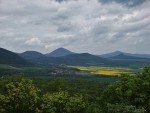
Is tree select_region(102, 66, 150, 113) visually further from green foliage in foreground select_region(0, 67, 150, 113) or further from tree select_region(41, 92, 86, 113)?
tree select_region(41, 92, 86, 113)

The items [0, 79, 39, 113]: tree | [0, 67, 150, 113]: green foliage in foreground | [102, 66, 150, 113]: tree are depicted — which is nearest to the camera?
[102, 66, 150, 113]: tree

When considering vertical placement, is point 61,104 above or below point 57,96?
below

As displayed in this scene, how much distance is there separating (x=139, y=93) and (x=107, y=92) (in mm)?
6881

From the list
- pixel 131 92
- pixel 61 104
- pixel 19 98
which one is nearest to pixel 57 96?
pixel 61 104

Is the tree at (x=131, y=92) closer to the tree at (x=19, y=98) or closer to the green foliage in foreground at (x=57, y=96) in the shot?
the green foliage in foreground at (x=57, y=96)

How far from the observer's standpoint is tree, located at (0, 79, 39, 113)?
75.8 meters

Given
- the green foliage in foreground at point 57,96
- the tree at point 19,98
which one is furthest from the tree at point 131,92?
the tree at point 19,98

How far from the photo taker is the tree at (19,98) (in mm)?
75812

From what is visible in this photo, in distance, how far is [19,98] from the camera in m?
77.1

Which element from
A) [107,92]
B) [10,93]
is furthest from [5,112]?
[107,92]

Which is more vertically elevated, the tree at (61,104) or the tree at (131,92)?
the tree at (131,92)

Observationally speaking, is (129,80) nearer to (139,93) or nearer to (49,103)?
(139,93)

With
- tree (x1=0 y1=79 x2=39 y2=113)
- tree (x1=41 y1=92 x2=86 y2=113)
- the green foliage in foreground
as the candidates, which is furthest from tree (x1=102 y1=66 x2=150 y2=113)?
tree (x1=0 y1=79 x2=39 y2=113)

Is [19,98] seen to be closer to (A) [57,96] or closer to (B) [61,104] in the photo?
(A) [57,96]
